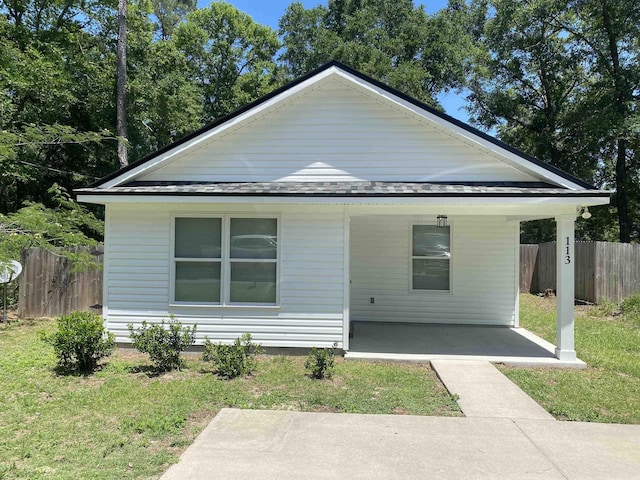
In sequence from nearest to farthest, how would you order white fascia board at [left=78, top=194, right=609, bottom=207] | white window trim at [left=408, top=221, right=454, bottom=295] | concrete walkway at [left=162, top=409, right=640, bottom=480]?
concrete walkway at [left=162, top=409, right=640, bottom=480]
white fascia board at [left=78, top=194, right=609, bottom=207]
white window trim at [left=408, top=221, right=454, bottom=295]

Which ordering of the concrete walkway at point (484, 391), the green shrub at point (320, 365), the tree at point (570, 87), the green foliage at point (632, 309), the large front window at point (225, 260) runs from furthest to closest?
the tree at point (570, 87) → the green foliage at point (632, 309) → the large front window at point (225, 260) → the green shrub at point (320, 365) → the concrete walkway at point (484, 391)

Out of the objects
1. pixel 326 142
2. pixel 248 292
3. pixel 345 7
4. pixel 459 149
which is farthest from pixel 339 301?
pixel 345 7

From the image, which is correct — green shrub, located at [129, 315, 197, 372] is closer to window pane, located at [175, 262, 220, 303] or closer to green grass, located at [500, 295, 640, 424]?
window pane, located at [175, 262, 220, 303]

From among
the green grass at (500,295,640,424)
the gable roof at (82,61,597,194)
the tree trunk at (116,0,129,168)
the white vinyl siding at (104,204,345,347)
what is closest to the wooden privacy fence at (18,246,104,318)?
the white vinyl siding at (104,204,345,347)

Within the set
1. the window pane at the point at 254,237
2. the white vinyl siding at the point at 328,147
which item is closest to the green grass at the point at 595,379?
the white vinyl siding at the point at 328,147

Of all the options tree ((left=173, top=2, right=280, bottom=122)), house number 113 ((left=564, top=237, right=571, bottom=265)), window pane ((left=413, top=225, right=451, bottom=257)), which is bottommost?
house number 113 ((left=564, top=237, right=571, bottom=265))

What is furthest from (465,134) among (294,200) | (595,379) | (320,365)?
(320,365)

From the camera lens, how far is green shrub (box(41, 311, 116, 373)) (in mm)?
6023

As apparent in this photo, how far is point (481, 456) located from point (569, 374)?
3.52 metres

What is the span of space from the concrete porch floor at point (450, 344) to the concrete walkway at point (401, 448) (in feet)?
8.11

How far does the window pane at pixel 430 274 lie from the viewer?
33.1ft

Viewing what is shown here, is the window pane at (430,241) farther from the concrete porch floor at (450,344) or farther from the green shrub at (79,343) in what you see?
the green shrub at (79,343)

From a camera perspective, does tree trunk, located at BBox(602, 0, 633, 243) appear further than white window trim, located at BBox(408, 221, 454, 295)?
Yes

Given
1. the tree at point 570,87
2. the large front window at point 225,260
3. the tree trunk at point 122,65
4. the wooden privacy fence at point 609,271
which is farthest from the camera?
the tree at point 570,87
